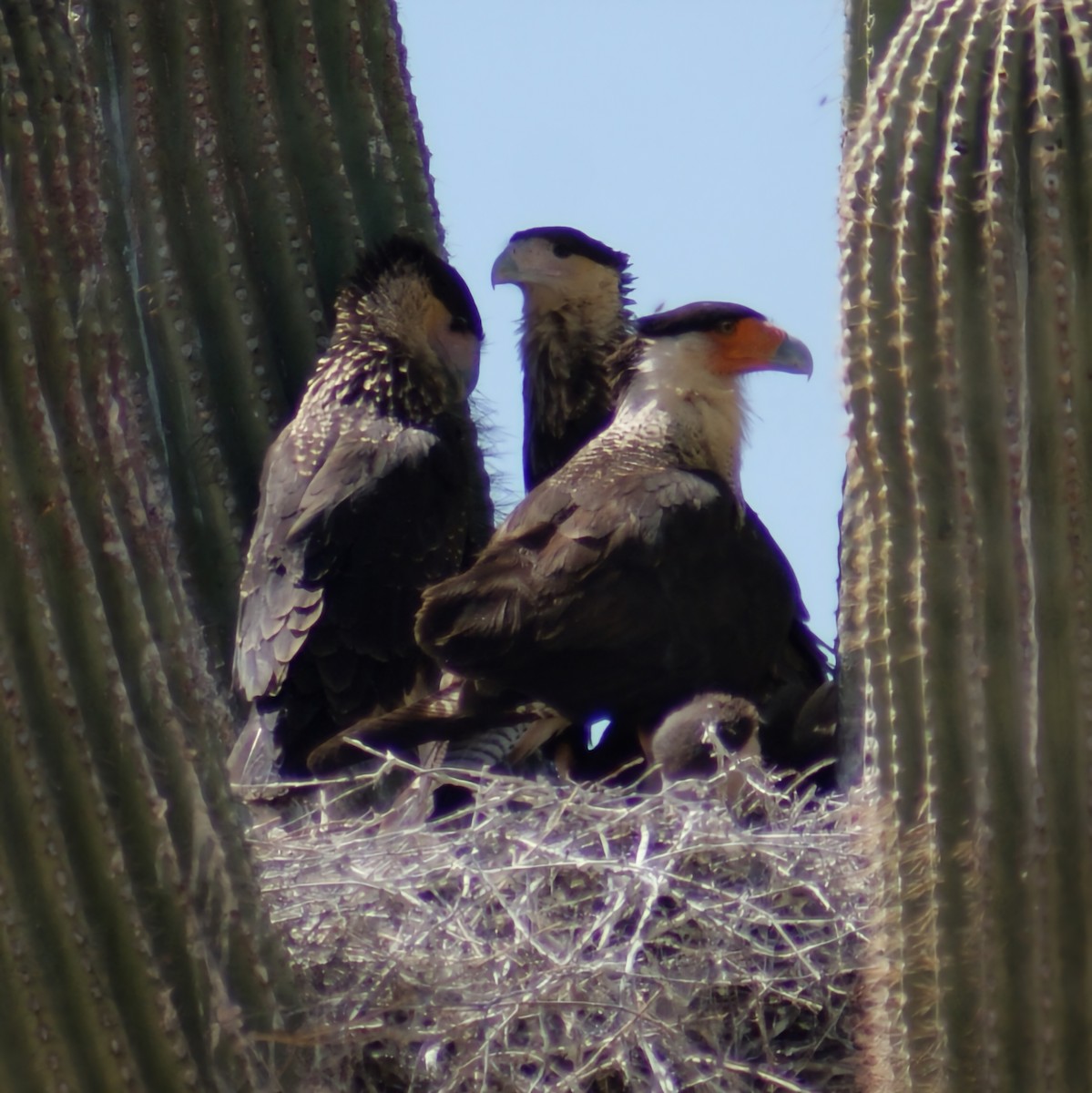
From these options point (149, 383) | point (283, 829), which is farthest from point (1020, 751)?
point (149, 383)

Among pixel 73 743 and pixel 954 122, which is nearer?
pixel 73 743

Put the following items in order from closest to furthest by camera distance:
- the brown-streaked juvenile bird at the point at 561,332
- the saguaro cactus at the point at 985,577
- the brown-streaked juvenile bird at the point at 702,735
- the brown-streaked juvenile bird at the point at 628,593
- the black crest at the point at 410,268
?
1. the saguaro cactus at the point at 985,577
2. the brown-streaked juvenile bird at the point at 702,735
3. the brown-streaked juvenile bird at the point at 628,593
4. the black crest at the point at 410,268
5. the brown-streaked juvenile bird at the point at 561,332

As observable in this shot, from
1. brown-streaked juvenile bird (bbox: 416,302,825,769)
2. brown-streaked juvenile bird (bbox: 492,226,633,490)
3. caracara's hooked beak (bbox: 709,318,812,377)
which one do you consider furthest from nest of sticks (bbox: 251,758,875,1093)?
brown-streaked juvenile bird (bbox: 492,226,633,490)

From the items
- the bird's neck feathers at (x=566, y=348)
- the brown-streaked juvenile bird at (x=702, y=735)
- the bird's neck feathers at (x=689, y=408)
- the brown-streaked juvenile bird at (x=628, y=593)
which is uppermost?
the bird's neck feathers at (x=566, y=348)

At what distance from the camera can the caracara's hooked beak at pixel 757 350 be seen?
17.0 feet

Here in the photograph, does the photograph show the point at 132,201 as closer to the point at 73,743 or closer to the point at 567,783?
the point at 567,783

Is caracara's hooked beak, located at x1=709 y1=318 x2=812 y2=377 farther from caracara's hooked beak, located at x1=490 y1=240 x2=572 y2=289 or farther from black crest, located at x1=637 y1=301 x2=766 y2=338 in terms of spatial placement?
caracara's hooked beak, located at x1=490 y1=240 x2=572 y2=289

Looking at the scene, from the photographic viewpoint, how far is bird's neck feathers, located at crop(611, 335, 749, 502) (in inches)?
203

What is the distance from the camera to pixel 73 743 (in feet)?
7.59

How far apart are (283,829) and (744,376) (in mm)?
1822

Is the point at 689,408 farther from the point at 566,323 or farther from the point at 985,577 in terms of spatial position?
the point at 985,577

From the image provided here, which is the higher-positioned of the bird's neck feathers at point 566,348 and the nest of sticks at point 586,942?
the bird's neck feathers at point 566,348

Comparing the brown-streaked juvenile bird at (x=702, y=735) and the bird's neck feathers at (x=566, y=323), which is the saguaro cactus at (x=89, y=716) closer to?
the brown-streaked juvenile bird at (x=702, y=735)

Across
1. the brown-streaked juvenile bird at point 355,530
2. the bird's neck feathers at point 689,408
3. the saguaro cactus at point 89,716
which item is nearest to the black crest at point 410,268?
the brown-streaked juvenile bird at point 355,530
